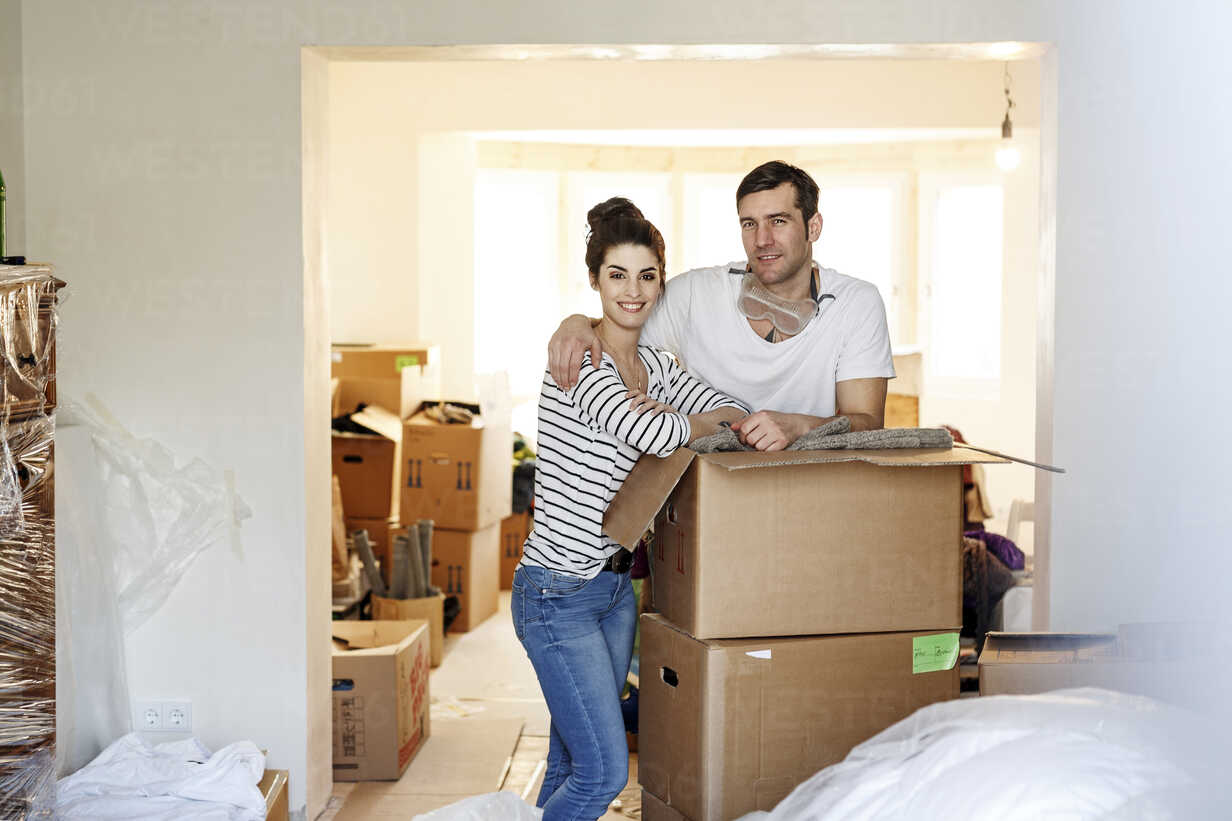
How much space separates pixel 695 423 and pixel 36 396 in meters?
1.24

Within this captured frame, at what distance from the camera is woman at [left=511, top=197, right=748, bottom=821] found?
2131 millimetres

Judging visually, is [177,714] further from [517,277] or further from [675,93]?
[517,277]

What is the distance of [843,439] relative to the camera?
6.35 ft

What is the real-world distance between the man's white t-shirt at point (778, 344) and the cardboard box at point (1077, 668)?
62 cm

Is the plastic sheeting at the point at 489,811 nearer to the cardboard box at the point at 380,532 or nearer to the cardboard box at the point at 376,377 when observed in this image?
the cardboard box at the point at 380,532

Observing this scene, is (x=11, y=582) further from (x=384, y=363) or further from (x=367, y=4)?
(x=384, y=363)

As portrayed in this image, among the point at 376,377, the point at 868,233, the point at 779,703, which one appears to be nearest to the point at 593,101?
the point at 376,377

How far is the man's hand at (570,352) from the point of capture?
6.89 feet

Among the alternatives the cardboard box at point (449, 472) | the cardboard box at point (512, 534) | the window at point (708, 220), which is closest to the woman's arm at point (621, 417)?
the cardboard box at point (449, 472)

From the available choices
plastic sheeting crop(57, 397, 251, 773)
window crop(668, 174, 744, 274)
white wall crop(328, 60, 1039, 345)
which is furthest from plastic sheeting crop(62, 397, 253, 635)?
window crop(668, 174, 744, 274)

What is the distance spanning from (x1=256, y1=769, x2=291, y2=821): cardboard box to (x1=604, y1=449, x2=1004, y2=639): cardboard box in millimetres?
1214

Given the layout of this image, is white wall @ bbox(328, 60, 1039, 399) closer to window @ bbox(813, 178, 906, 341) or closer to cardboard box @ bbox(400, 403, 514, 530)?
window @ bbox(813, 178, 906, 341)

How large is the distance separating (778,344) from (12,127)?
185 centimetres

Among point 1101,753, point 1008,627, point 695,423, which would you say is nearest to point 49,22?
point 695,423
